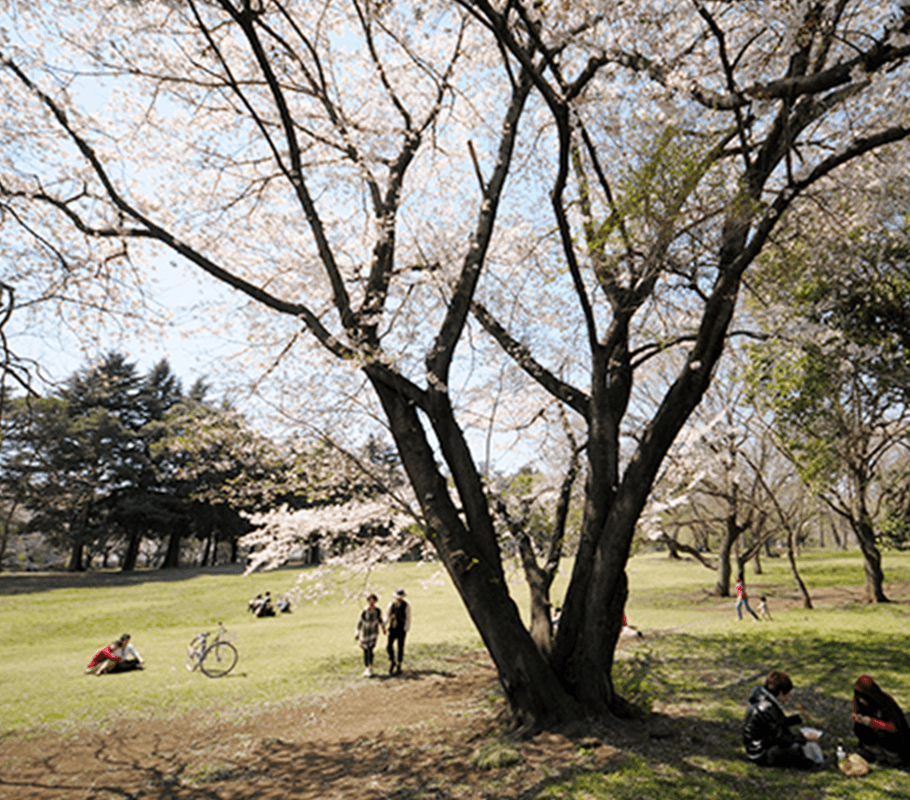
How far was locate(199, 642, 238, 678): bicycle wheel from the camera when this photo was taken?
1134cm

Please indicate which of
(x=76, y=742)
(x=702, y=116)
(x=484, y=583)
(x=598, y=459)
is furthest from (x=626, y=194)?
(x=76, y=742)

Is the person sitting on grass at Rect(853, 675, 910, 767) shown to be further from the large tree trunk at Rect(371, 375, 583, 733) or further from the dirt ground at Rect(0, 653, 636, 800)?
the large tree trunk at Rect(371, 375, 583, 733)

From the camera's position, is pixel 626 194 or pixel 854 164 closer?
pixel 626 194

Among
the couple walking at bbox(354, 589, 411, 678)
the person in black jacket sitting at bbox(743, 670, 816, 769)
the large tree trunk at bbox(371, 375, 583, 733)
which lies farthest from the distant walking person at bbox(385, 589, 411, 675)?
the person in black jacket sitting at bbox(743, 670, 816, 769)

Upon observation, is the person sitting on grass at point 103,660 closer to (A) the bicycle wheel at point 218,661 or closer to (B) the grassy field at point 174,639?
(B) the grassy field at point 174,639

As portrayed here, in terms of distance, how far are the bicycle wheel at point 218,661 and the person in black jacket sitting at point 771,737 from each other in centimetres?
991

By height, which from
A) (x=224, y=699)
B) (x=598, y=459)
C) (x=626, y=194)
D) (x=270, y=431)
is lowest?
(x=224, y=699)

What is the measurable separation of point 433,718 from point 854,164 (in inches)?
373

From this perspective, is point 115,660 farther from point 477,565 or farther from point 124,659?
point 477,565

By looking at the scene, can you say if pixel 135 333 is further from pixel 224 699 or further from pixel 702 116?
pixel 702 116

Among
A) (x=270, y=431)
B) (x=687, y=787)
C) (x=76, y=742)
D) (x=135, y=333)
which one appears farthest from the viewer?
(x=270, y=431)

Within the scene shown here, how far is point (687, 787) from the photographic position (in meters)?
4.41

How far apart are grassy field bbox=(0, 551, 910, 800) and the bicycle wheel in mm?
331

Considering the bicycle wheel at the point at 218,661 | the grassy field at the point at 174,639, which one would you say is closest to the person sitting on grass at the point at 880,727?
the grassy field at the point at 174,639
